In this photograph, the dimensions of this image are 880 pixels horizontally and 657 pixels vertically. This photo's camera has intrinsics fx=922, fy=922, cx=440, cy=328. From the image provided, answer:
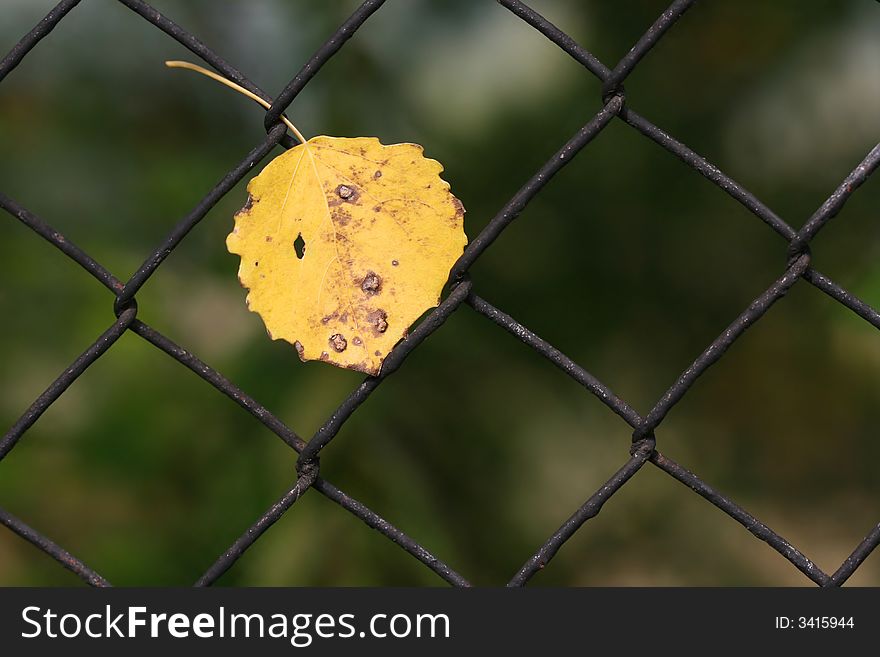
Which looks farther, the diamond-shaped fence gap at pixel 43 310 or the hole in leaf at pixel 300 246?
the diamond-shaped fence gap at pixel 43 310

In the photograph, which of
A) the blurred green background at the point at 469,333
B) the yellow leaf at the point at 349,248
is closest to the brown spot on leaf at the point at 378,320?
the yellow leaf at the point at 349,248

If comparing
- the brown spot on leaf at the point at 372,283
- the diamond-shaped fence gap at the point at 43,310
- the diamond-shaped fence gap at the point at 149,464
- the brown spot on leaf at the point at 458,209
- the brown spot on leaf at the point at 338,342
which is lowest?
the brown spot on leaf at the point at 338,342

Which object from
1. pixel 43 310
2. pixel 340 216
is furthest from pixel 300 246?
pixel 43 310

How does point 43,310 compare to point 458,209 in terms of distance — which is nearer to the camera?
point 458,209

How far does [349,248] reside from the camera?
554 mm

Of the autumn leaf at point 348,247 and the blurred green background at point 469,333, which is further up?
the blurred green background at point 469,333

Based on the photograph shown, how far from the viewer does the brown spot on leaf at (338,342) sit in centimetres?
54

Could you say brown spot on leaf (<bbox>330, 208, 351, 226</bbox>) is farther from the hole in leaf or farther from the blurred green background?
the blurred green background

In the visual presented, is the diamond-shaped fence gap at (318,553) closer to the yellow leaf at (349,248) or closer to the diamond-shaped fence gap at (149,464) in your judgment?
the diamond-shaped fence gap at (149,464)

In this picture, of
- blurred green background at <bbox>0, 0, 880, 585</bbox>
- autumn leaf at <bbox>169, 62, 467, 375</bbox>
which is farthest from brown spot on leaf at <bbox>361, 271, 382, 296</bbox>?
blurred green background at <bbox>0, 0, 880, 585</bbox>

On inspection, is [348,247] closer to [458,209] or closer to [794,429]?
[458,209]

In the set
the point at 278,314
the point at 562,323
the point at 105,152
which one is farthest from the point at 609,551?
the point at 278,314

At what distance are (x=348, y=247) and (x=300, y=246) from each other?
0.16 ft

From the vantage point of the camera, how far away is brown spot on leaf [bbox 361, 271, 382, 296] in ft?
1.79
